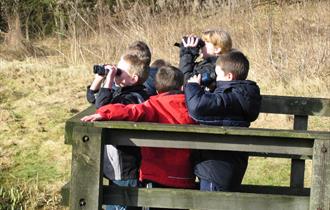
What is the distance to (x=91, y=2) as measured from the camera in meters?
19.1

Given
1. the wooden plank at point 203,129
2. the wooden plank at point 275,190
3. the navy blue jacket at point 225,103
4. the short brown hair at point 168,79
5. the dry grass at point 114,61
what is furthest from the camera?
the dry grass at point 114,61

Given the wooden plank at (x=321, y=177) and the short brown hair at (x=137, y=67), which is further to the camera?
the short brown hair at (x=137, y=67)

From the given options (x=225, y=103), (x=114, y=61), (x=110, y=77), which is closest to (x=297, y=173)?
(x=225, y=103)

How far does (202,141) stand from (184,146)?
0.09 meters

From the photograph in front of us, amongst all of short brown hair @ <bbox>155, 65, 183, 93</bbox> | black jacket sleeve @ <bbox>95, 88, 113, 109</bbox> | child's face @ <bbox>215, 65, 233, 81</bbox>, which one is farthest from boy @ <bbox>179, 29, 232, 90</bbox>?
black jacket sleeve @ <bbox>95, 88, 113, 109</bbox>

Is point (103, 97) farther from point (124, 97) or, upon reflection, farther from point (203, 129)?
point (203, 129)

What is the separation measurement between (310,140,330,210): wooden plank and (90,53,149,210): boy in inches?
41.1

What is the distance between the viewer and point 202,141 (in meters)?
3.38

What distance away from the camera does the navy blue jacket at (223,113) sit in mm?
3604

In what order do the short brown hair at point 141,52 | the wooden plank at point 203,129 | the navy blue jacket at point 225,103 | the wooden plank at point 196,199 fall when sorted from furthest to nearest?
the short brown hair at point 141,52, the navy blue jacket at point 225,103, the wooden plank at point 196,199, the wooden plank at point 203,129

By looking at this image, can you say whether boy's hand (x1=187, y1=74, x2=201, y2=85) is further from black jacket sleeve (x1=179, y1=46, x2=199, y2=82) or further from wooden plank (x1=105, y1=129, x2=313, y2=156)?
black jacket sleeve (x1=179, y1=46, x2=199, y2=82)

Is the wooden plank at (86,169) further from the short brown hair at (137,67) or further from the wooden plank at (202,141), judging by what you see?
the short brown hair at (137,67)

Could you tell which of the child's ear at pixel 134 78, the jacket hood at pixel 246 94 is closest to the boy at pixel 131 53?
the child's ear at pixel 134 78

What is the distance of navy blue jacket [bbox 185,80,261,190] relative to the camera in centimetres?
360
